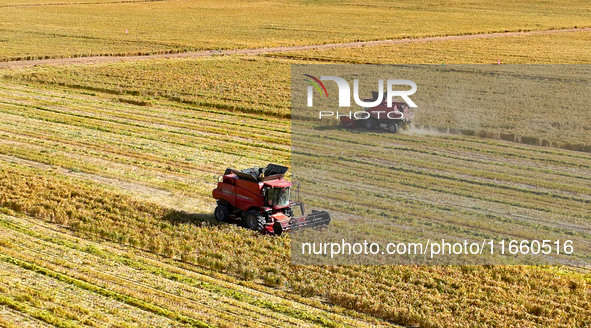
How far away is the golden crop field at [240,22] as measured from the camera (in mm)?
71500

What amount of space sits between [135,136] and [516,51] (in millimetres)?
43799

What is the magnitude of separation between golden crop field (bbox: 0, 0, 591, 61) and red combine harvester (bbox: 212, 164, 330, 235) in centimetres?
4273

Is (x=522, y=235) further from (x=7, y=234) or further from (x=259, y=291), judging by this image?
(x=7, y=234)

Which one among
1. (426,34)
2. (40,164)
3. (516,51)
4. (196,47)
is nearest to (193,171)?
(40,164)

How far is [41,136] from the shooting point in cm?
3431

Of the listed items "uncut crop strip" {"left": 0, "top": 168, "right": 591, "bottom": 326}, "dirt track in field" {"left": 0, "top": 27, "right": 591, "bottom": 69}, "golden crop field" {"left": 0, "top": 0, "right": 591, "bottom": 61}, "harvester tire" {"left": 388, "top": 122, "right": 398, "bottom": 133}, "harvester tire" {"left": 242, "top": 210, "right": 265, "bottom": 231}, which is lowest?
"uncut crop strip" {"left": 0, "top": 168, "right": 591, "bottom": 326}

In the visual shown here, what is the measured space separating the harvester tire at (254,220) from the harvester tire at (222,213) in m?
0.61

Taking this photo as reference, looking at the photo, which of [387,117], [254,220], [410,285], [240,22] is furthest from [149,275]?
[240,22]

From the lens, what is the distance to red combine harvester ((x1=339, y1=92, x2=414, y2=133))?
3481cm

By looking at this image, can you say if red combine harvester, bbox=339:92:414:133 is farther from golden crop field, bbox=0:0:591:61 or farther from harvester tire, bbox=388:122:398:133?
golden crop field, bbox=0:0:591:61

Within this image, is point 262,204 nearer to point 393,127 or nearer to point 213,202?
point 213,202

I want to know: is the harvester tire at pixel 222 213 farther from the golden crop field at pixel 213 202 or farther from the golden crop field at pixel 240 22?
the golden crop field at pixel 240 22

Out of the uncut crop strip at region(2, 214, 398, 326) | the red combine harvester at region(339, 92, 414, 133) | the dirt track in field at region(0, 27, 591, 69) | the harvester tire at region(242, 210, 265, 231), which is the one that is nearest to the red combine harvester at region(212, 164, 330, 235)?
the harvester tire at region(242, 210, 265, 231)

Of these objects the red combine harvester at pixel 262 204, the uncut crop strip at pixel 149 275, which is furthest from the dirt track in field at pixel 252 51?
the red combine harvester at pixel 262 204
